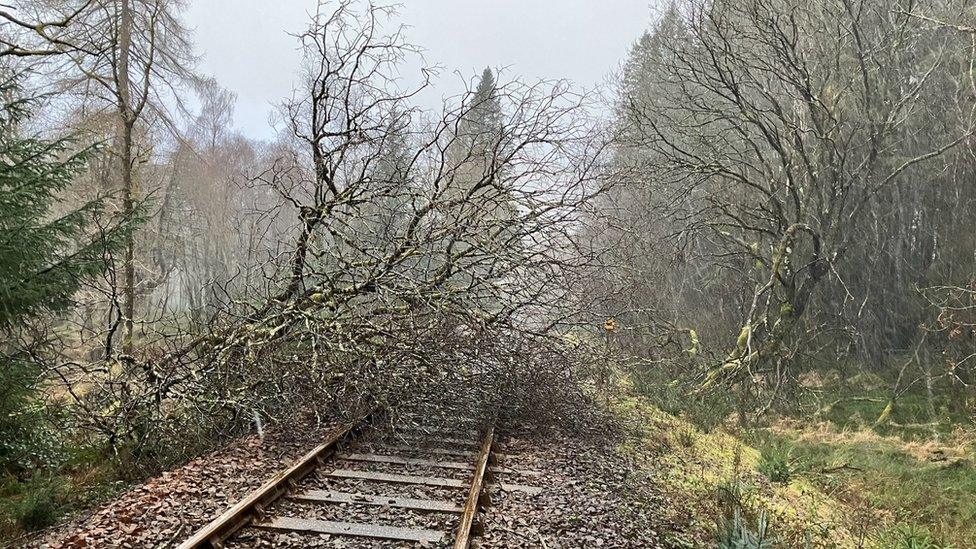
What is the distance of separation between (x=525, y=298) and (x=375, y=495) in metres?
5.03

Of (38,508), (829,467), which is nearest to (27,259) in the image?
(38,508)

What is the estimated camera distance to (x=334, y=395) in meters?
8.60

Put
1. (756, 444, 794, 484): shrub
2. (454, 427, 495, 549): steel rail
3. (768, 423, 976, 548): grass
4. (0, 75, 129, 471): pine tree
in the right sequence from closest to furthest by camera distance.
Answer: (454, 427, 495, 549): steel rail, (0, 75, 129, 471): pine tree, (768, 423, 976, 548): grass, (756, 444, 794, 484): shrub

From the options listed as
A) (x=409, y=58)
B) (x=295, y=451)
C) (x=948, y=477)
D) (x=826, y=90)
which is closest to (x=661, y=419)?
(x=948, y=477)

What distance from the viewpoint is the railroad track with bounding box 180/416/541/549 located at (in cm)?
497

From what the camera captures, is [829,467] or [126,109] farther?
[126,109]

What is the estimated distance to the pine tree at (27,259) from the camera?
7.83 metres

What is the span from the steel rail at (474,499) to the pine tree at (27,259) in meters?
5.68

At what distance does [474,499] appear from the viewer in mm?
5613

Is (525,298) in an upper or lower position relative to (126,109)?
lower

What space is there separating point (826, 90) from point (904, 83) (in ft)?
6.10

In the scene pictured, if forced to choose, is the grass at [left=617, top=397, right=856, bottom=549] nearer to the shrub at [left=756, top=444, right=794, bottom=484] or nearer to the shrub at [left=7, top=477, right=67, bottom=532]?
the shrub at [left=756, top=444, right=794, bottom=484]

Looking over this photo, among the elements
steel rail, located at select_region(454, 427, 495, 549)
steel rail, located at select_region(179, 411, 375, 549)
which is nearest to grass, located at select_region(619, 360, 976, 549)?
steel rail, located at select_region(454, 427, 495, 549)

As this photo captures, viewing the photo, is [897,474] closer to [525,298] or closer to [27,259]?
[525,298]
